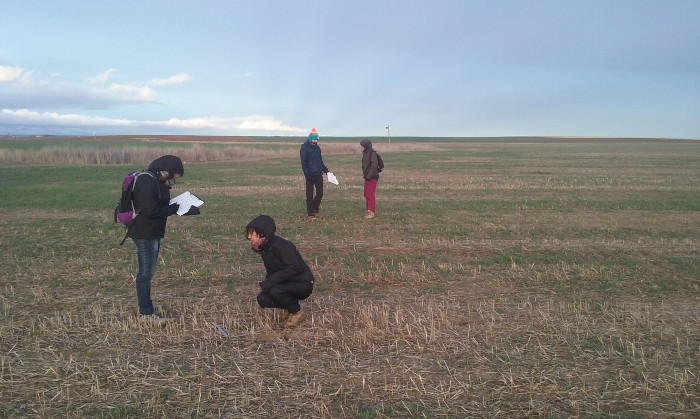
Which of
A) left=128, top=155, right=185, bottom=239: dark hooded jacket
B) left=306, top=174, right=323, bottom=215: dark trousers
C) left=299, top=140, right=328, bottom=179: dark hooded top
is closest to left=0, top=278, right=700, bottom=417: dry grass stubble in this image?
left=128, top=155, right=185, bottom=239: dark hooded jacket

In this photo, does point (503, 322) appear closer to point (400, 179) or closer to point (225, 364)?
point (225, 364)

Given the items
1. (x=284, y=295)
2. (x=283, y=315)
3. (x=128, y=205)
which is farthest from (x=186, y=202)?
(x=283, y=315)

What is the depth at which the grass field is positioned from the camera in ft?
15.2

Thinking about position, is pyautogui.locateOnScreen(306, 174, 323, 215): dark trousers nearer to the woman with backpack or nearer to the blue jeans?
the woman with backpack

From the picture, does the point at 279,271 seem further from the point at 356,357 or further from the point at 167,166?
the point at 167,166

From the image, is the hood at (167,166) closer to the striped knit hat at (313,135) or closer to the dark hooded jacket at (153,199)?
the dark hooded jacket at (153,199)

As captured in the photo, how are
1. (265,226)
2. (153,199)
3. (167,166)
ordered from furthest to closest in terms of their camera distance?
(167,166) < (153,199) < (265,226)

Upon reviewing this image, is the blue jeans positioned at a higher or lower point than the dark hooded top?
lower

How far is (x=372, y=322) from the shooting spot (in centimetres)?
636

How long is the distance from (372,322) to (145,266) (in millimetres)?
2667

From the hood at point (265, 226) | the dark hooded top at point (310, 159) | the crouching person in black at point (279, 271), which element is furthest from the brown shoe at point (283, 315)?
the dark hooded top at point (310, 159)

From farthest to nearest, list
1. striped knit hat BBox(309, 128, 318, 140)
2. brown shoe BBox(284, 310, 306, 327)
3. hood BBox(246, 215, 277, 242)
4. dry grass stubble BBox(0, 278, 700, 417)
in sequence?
striped knit hat BBox(309, 128, 318, 140) → brown shoe BBox(284, 310, 306, 327) → hood BBox(246, 215, 277, 242) → dry grass stubble BBox(0, 278, 700, 417)

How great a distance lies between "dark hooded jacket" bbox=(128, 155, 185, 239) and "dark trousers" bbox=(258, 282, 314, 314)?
136cm

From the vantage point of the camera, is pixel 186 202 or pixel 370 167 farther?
pixel 370 167
